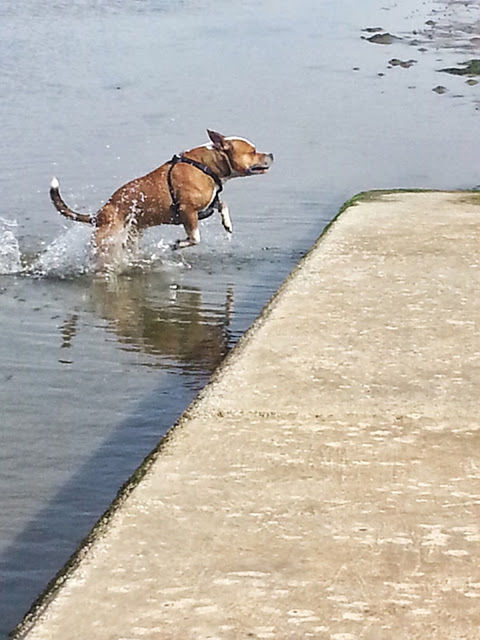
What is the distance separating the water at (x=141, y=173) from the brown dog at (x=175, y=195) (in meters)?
0.28

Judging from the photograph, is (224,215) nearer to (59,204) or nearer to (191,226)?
(191,226)

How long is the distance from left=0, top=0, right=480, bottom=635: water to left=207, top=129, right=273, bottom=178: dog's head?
570 mm

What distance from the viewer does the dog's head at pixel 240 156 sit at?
322 inches

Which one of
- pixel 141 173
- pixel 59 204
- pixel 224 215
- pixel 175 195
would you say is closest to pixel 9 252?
pixel 59 204

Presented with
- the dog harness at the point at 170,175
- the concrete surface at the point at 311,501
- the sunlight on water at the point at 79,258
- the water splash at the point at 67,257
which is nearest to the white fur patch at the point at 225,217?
the dog harness at the point at 170,175

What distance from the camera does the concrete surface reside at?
283 cm

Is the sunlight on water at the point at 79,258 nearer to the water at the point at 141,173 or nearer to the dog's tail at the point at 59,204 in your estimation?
the water at the point at 141,173

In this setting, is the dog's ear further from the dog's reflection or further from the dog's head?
the dog's reflection

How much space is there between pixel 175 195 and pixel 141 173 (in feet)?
9.12

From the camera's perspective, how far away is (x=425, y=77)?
17.9 meters

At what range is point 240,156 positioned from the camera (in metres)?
8.23

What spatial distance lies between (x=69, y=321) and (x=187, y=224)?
4.61 feet

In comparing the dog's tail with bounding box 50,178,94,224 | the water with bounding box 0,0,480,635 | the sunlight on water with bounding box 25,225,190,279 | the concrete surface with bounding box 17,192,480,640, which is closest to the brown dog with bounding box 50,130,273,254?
the dog's tail with bounding box 50,178,94,224

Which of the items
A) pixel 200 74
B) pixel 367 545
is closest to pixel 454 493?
pixel 367 545
